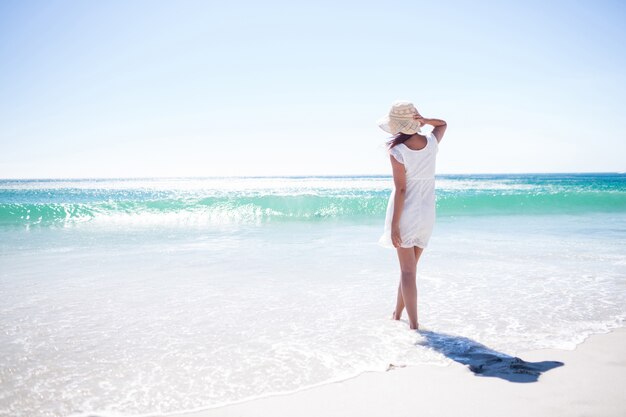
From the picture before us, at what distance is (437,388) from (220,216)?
15.2 metres

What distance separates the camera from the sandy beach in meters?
2.07

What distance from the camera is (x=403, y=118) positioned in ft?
10.3

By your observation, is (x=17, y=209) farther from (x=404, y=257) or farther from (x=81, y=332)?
(x=404, y=257)

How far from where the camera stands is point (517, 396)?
2.18 metres

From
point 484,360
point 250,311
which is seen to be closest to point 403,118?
point 484,360

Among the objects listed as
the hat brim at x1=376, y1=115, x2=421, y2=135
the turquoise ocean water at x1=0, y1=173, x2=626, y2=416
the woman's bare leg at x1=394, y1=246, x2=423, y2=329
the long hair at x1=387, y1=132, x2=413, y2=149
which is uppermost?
the hat brim at x1=376, y1=115, x2=421, y2=135

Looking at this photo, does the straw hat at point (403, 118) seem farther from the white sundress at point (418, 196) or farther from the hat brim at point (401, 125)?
the white sundress at point (418, 196)

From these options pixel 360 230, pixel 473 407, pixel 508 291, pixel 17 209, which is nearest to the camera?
pixel 473 407

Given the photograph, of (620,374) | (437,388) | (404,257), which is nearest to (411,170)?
(404,257)

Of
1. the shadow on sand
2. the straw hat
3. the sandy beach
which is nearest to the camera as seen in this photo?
the sandy beach

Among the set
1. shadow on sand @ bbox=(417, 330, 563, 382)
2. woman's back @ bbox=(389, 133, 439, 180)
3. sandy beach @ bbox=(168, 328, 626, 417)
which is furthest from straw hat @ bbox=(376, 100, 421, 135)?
sandy beach @ bbox=(168, 328, 626, 417)

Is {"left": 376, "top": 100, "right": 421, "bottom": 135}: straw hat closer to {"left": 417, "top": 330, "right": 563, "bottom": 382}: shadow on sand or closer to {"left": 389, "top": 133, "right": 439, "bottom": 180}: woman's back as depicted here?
{"left": 389, "top": 133, "right": 439, "bottom": 180}: woman's back

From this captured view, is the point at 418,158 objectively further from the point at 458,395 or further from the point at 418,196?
the point at 458,395

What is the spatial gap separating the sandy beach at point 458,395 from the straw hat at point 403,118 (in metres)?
1.77
